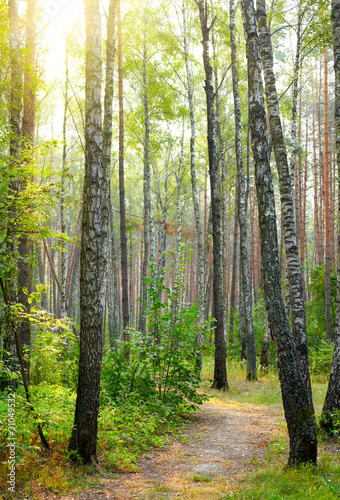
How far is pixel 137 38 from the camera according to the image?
48.9 ft

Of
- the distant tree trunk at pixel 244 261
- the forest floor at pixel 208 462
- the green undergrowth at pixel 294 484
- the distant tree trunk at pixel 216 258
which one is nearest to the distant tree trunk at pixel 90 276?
the forest floor at pixel 208 462

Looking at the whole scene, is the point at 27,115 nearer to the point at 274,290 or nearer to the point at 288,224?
the point at 288,224

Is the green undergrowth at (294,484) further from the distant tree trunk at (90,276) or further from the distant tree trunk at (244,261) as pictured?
the distant tree trunk at (244,261)

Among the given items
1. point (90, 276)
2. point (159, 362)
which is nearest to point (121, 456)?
point (90, 276)

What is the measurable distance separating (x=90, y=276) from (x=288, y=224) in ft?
11.2

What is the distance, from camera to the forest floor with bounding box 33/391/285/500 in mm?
4094

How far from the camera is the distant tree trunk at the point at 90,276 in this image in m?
4.48

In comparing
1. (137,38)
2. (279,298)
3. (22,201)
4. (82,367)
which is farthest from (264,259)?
(137,38)

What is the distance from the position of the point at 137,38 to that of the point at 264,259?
1348 centimetres

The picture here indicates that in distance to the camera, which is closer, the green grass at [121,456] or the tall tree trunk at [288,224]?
the green grass at [121,456]

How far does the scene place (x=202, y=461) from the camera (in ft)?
17.0

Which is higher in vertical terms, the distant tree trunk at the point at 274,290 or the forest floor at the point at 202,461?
the distant tree trunk at the point at 274,290

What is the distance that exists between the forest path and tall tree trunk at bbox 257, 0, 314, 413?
144 centimetres

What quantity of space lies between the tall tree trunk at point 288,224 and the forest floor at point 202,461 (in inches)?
57.2
